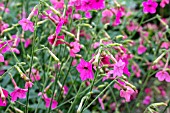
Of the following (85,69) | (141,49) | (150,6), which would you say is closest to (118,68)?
(85,69)

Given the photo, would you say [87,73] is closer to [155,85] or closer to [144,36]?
[144,36]

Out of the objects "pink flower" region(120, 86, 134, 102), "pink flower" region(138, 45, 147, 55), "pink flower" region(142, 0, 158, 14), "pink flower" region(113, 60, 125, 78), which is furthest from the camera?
"pink flower" region(138, 45, 147, 55)

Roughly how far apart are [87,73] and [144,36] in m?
2.46

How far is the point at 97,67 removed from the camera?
2.61m

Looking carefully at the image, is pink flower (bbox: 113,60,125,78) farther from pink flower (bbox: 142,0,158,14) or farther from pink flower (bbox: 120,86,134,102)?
pink flower (bbox: 142,0,158,14)

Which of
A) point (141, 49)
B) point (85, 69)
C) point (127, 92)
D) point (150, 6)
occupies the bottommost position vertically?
point (141, 49)

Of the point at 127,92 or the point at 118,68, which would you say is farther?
the point at 127,92

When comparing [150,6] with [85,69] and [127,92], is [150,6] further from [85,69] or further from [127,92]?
[85,69]

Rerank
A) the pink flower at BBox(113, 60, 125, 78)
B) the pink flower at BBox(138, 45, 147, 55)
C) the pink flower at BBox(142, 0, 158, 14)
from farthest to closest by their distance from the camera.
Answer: the pink flower at BBox(138, 45, 147, 55), the pink flower at BBox(142, 0, 158, 14), the pink flower at BBox(113, 60, 125, 78)

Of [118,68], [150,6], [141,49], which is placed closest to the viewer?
[118,68]

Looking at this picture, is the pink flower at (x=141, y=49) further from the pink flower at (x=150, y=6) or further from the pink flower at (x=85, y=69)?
the pink flower at (x=85, y=69)

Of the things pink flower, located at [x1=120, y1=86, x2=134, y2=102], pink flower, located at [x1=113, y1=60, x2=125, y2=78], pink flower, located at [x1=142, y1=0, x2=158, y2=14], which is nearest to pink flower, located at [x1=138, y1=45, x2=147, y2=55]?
pink flower, located at [x1=142, y1=0, x2=158, y2=14]

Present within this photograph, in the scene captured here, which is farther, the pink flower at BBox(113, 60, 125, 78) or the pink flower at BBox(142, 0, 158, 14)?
the pink flower at BBox(142, 0, 158, 14)

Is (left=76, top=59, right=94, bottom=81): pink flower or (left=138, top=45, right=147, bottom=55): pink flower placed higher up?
(left=76, top=59, right=94, bottom=81): pink flower
